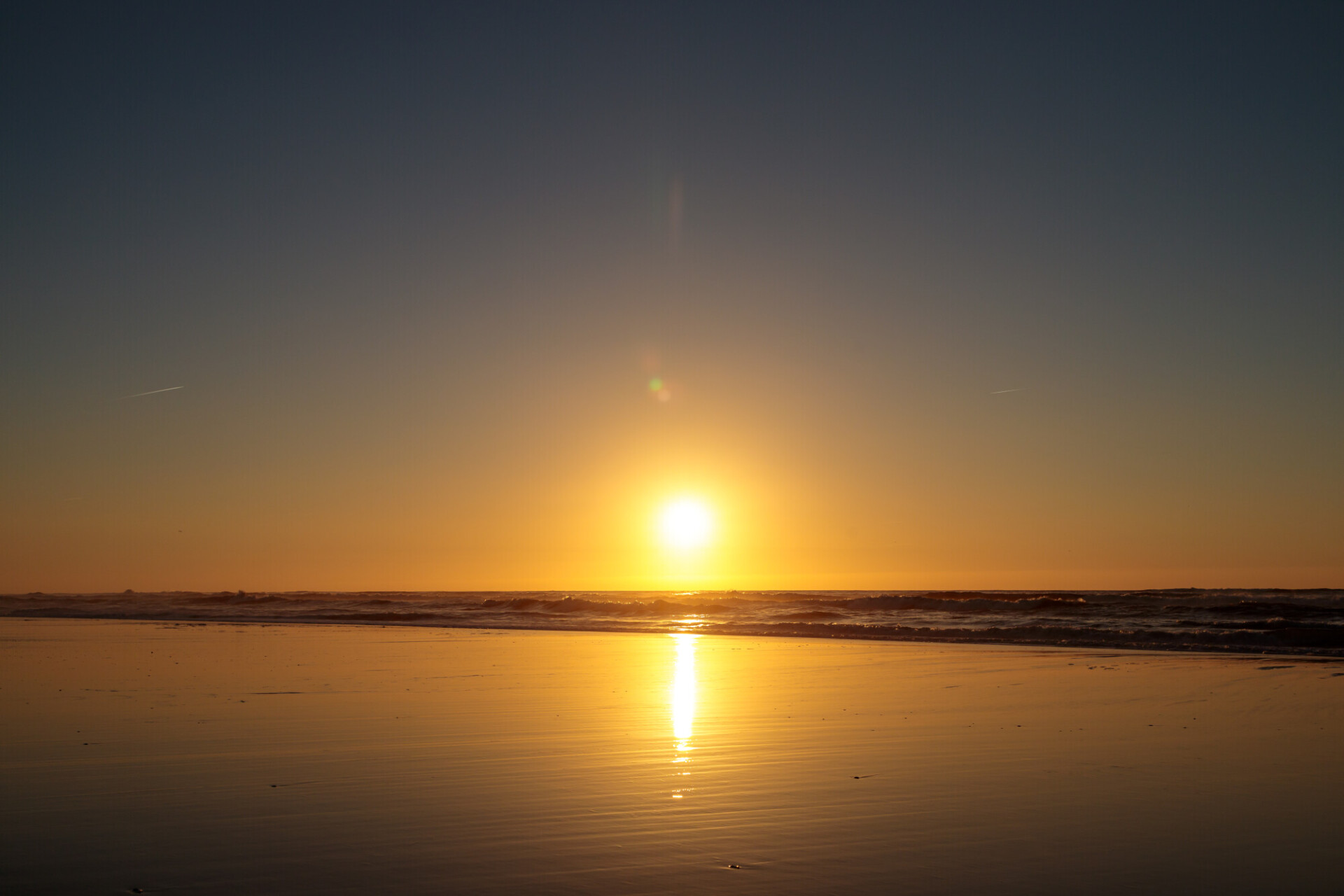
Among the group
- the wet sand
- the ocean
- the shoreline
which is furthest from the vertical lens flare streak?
the ocean

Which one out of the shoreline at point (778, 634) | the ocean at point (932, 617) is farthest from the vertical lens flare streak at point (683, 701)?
the ocean at point (932, 617)

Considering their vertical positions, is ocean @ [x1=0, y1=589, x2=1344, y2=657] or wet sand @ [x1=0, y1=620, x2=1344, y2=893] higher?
ocean @ [x1=0, y1=589, x2=1344, y2=657]

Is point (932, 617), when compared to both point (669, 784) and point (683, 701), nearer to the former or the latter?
point (683, 701)

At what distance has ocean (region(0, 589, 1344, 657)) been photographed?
26984 mm

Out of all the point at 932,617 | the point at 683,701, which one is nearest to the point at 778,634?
the point at 932,617

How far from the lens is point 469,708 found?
41.5 ft

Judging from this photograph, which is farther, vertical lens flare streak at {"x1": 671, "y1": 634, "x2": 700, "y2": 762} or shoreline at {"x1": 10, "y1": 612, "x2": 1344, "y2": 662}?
shoreline at {"x1": 10, "y1": 612, "x2": 1344, "y2": 662}

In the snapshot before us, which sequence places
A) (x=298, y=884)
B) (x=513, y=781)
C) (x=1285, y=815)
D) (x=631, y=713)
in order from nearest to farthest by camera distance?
(x=298, y=884), (x=1285, y=815), (x=513, y=781), (x=631, y=713)

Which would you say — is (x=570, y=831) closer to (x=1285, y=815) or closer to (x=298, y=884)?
(x=298, y=884)

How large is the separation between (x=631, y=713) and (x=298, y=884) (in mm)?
7308

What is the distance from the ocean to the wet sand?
10.8 m

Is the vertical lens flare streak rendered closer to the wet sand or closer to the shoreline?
the wet sand

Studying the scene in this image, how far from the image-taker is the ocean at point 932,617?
2698cm

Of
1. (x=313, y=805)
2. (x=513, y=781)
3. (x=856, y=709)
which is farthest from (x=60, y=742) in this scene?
(x=856, y=709)
